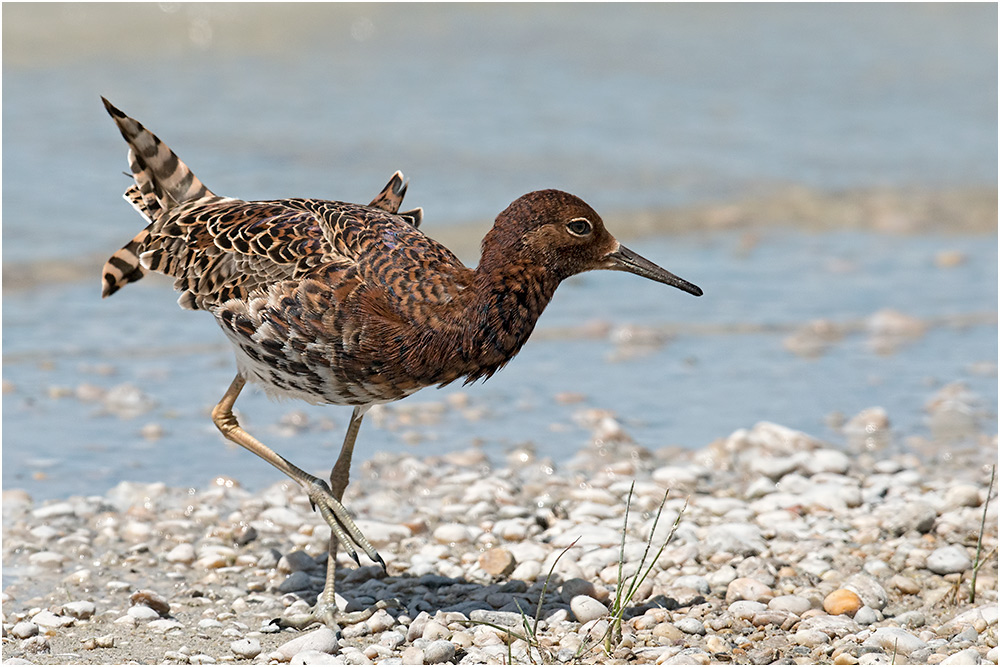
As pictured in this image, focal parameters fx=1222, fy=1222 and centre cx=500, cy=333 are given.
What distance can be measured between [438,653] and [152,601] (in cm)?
135

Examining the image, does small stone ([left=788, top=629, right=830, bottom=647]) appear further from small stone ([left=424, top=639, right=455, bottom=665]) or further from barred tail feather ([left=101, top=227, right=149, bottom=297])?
barred tail feather ([left=101, top=227, right=149, bottom=297])

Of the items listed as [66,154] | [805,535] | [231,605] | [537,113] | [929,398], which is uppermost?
[537,113]

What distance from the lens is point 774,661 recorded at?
4754mm

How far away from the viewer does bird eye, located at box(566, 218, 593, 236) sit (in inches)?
192

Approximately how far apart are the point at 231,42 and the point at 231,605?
11945 millimetres

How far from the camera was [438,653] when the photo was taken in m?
4.77

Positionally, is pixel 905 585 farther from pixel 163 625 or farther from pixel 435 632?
pixel 163 625

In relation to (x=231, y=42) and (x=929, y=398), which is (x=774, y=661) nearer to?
(x=929, y=398)

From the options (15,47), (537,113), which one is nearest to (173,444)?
(537,113)

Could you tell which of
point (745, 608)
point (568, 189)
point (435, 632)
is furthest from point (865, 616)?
point (568, 189)

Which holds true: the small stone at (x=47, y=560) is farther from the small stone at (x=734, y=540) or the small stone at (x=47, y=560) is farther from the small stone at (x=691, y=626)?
the small stone at (x=734, y=540)

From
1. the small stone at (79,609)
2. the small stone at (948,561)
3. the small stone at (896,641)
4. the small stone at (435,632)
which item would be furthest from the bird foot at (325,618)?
the small stone at (948,561)

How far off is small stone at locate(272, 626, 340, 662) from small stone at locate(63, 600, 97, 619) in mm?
888

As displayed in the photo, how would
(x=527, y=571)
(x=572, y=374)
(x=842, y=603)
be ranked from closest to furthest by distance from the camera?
(x=842, y=603)
(x=527, y=571)
(x=572, y=374)
